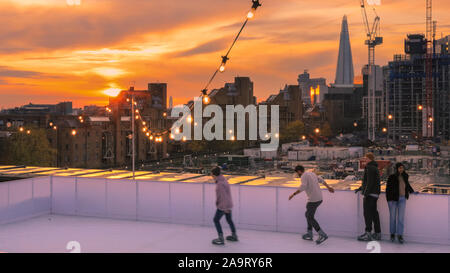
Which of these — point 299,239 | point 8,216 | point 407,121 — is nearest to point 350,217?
point 299,239

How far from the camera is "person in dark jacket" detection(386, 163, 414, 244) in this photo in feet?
32.3

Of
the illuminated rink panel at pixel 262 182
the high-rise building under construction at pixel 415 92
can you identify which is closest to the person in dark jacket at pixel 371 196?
the illuminated rink panel at pixel 262 182

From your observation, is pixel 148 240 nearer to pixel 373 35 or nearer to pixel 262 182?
pixel 262 182

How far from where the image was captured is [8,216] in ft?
41.0

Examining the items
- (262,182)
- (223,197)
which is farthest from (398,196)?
(262,182)

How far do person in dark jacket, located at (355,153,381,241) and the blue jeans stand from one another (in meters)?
0.25

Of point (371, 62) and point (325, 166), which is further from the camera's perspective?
point (371, 62)

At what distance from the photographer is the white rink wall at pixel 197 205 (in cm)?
1012

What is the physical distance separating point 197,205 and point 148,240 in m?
1.82

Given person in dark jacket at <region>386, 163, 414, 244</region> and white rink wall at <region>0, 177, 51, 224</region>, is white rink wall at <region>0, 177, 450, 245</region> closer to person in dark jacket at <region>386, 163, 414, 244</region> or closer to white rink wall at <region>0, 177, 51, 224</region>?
white rink wall at <region>0, 177, 51, 224</region>

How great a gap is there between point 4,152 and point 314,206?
206 feet

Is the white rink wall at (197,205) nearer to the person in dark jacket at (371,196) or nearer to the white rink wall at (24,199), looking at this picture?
the white rink wall at (24,199)

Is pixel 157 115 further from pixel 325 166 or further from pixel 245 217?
pixel 245 217
